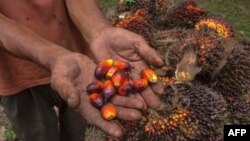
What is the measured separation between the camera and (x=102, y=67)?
6.41 ft

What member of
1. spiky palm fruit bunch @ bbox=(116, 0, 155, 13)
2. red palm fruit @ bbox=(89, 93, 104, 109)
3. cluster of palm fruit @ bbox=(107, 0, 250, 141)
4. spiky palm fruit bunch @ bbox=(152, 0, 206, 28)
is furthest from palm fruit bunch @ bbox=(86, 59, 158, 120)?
spiky palm fruit bunch @ bbox=(116, 0, 155, 13)

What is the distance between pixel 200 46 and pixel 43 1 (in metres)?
0.94

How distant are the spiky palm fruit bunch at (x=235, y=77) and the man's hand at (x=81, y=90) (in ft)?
2.48

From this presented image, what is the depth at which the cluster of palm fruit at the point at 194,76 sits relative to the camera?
7.03ft

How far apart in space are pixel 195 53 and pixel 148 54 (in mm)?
554

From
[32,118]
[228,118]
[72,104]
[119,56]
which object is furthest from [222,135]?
[32,118]

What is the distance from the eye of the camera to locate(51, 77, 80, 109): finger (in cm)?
169

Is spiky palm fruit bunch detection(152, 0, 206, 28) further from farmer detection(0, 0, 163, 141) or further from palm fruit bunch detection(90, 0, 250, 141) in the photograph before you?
farmer detection(0, 0, 163, 141)

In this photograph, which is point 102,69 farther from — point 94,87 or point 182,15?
point 182,15

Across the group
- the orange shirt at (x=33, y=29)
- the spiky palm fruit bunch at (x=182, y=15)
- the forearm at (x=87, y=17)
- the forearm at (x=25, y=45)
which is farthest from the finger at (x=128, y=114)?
the spiky palm fruit bunch at (x=182, y=15)

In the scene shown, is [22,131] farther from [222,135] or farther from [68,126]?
[222,135]

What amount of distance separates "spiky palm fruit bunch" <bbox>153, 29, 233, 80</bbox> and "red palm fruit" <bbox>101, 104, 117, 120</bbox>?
613 mm

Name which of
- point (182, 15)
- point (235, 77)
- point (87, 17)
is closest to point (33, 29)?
point (87, 17)

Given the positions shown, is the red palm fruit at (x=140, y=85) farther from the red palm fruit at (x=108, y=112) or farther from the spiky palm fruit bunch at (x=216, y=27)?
the spiky palm fruit bunch at (x=216, y=27)
